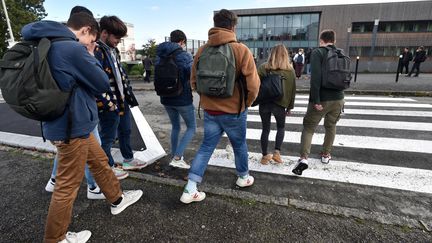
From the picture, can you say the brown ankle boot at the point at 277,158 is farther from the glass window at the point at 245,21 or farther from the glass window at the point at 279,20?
the glass window at the point at 245,21

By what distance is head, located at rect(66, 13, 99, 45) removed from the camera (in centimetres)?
212

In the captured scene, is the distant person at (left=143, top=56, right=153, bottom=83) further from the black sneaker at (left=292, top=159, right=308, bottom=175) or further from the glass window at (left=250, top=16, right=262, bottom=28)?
the glass window at (left=250, top=16, right=262, bottom=28)

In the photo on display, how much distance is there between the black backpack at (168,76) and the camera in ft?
10.7

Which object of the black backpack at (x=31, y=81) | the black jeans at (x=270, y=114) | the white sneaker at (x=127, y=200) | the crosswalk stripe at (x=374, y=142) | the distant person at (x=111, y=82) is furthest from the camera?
the crosswalk stripe at (x=374, y=142)

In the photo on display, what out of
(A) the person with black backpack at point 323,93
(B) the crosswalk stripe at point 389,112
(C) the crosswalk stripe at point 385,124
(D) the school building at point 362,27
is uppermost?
(D) the school building at point 362,27

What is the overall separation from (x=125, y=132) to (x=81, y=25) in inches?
69.7

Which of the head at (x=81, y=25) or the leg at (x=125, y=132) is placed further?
the leg at (x=125, y=132)

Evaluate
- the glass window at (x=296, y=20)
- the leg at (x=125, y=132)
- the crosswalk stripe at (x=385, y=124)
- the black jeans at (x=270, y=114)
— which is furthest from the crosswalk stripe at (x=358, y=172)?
the glass window at (x=296, y=20)

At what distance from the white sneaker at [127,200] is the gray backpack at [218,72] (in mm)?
1419

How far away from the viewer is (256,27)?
122 feet

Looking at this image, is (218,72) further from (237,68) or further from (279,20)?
(279,20)

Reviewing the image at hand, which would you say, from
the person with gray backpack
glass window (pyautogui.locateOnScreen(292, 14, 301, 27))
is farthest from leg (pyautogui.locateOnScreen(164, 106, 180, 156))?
glass window (pyautogui.locateOnScreen(292, 14, 301, 27))

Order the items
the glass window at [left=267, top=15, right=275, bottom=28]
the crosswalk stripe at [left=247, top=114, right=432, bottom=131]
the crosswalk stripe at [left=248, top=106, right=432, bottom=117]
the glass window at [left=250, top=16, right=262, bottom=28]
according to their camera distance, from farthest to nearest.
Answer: the glass window at [left=250, top=16, right=262, bottom=28]
the glass window at [left=267, top=15, right=275, bottom=28]
the crosswalk stripe at [left=248, top=106, right=432, bottom=117]
the crosswalk stripe at [left=247, top=114, right=432, bottom=131]

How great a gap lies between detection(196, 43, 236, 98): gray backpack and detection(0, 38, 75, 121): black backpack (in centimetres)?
129
